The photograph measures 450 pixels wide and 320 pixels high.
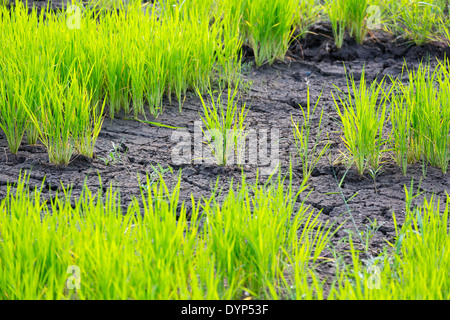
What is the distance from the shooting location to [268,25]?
3611mm

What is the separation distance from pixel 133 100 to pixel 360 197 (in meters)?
1.36

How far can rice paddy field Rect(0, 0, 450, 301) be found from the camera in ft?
5.50

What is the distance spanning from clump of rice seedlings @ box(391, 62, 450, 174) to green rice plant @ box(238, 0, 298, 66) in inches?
51.7

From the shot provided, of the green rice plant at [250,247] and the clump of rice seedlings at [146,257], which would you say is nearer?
the clump of rice seedlings at [146,257]

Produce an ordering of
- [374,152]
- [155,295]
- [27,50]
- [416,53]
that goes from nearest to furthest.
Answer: [155,295]
[374,152]
[27,50]
[416,53]

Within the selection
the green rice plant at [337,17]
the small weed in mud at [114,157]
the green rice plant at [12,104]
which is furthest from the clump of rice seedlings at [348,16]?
the green rice plant at [12,104]

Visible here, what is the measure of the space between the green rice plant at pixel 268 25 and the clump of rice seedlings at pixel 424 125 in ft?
4.31

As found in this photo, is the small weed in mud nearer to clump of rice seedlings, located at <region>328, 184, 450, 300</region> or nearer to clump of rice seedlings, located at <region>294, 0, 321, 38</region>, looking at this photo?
clump of rice seedlings, located at <region>328, 184, 450, 300</region>

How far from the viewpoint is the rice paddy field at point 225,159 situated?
1676mm

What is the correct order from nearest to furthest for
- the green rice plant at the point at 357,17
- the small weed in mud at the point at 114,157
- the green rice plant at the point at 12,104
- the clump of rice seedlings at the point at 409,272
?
the clump of rice seedlings at the point at 409,272, the green rice plant at the point at 12,104, the small weed in mud at the point at 114,157, the green rice plant at the point at 357,17

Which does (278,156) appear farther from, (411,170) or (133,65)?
(133,65)

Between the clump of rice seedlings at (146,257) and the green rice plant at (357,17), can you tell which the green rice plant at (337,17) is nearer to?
the green rice plant at (357,17)

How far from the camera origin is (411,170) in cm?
259
